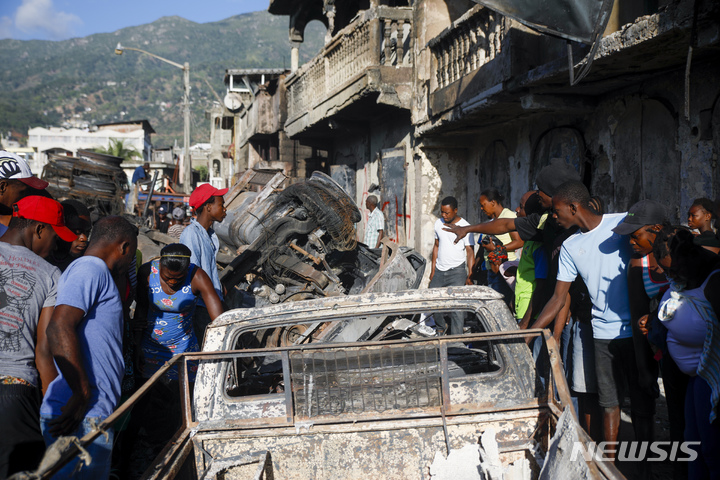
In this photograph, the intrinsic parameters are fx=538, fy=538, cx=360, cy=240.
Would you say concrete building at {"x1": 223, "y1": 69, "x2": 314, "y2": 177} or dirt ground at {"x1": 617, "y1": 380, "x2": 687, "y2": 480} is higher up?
concrete building at {"x1": 223, "y1": 69, "x2": 314, "y2": 177}

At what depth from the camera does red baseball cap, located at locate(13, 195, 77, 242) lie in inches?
107

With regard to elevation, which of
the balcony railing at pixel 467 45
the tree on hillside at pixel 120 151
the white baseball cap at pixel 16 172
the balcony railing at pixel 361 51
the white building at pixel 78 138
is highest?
the white building at pixel 78 138

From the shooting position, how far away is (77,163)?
15555 millimetres

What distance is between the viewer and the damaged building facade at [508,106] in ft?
15.0

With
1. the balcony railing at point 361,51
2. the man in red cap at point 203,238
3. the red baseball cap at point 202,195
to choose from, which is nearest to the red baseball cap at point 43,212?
the man in red cap at point 203,238

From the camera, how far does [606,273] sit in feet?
10.6

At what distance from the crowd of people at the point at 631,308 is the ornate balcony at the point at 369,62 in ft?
19.2

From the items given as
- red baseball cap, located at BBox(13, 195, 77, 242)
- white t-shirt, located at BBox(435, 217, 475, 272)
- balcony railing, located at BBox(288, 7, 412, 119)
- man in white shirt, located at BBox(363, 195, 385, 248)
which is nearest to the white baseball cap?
red baseball cap, located at BBox(13, 195, 77, 242)

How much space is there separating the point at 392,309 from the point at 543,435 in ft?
2.91

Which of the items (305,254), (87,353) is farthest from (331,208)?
(87,353)

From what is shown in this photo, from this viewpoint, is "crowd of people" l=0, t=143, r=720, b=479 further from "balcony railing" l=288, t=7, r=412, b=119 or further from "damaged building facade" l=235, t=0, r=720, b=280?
"balcony railing" l=288, t=7, r=412, b=119

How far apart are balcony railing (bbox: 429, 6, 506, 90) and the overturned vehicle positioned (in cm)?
257

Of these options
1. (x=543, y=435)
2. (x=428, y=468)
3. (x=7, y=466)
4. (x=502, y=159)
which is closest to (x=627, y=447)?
(x=543, y=435)

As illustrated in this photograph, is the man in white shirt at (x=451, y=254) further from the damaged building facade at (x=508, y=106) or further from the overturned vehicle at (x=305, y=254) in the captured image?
the damaged building facade at (x=508, y=106)
